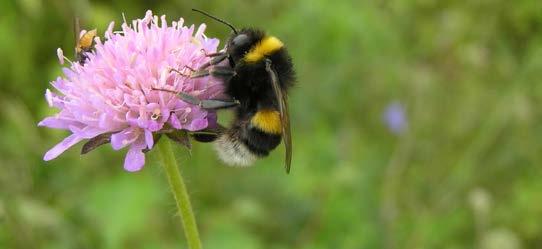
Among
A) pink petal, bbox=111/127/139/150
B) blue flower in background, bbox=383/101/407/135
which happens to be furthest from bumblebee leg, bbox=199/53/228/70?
blue flower in background, bbox=383/101/407/135

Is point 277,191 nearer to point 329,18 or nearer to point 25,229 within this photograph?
point 329,18

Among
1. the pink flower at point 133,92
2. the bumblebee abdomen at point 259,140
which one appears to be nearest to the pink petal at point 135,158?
the pink flower at point 133,92

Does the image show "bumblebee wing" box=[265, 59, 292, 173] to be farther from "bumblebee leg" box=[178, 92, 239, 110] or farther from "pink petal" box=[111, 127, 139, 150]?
"pink petal" box=[111, 127, 139, 150]

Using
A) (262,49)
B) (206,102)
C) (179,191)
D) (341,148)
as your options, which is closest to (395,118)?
(341,148)

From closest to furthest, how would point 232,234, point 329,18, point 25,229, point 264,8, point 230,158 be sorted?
point 230,158
point 25,229
point 232,234
point 329,18
point 264,8

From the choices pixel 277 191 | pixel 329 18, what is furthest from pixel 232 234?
pixel 329 18

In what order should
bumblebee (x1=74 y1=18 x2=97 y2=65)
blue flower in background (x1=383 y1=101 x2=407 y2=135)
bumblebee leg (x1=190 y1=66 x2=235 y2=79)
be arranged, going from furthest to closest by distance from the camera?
blue flower in background (x1=383 y1=101 x2=407 y2=135), bumblebee (x1=74 y1=18 x2=97 y2=65), bumblebee leg (x1=190 y1=66 x2=235 y2=79)
